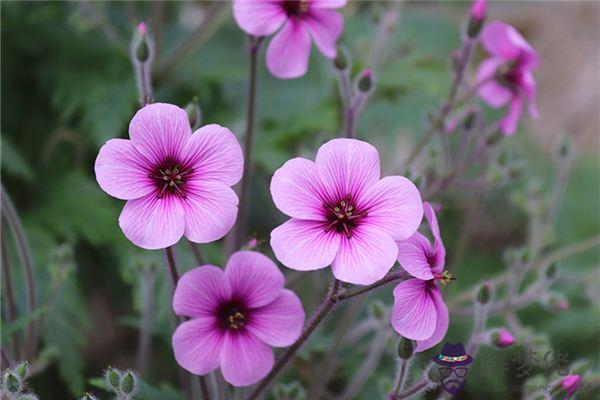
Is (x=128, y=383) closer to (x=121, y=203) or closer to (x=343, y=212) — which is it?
(x=343, y=212)

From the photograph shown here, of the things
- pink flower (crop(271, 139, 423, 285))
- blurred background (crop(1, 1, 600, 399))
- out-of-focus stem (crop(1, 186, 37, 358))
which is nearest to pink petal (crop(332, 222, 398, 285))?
pink flower (crop(271, 139, 423, 285))

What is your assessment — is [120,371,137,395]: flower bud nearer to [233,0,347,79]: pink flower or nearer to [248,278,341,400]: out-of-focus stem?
[248,278,341,400]: out-of-focus stem

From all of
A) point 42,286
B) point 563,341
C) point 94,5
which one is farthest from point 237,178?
point 563,341

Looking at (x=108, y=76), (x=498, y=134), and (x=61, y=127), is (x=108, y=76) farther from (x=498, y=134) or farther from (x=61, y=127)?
(x=498, y=134)

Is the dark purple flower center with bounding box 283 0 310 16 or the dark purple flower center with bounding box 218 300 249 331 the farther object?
the dark purple flower center with bounding box 283 0 310 16

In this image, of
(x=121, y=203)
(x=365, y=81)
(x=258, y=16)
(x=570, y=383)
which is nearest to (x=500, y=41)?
A: (x=365, y=81)

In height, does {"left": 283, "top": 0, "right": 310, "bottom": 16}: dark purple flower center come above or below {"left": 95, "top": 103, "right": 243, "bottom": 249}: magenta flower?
above

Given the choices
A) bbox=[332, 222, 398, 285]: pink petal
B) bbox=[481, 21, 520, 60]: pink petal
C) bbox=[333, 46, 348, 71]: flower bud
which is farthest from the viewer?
bbox=[481, 21, 520, 60]: pink petal

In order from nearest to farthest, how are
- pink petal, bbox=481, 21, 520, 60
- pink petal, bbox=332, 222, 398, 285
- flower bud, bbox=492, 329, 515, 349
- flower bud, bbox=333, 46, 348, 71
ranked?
1. pink petal, bbox=332, 222, 398, 285
2. flower bud, bbox=492, 329, 515, 349
3. flower bud, bbox=333, 46, 348, 71
4. pink petal, bbox=481, 21, 520, 60
